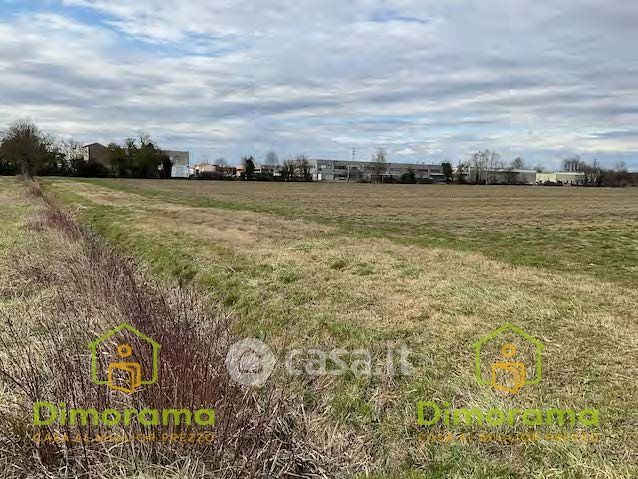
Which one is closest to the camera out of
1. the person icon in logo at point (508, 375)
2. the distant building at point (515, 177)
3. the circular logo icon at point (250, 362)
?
the circular logo icon at point (250, 362)

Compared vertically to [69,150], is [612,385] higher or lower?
lower

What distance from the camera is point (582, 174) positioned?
17288 centimetres

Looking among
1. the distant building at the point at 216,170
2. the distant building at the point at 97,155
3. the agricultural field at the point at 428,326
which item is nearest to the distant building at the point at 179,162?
the distant building at the point at 216,170

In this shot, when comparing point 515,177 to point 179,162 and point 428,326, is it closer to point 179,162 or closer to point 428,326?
point 179,162

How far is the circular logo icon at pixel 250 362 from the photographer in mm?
4773

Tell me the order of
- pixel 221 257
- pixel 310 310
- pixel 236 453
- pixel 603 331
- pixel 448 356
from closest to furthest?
pixel 236 453, pixel 448 356, pixel 603 331, pixel 310 310, pixel 221 257

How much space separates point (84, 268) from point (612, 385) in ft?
24.2

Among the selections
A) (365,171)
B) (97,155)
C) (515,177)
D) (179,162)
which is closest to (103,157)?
(97,155)

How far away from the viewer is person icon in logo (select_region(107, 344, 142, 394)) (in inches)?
158

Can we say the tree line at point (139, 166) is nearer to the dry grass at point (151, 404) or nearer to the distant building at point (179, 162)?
the distant building at point (179, 162)

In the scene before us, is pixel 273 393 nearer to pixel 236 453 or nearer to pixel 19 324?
pixel 236 453

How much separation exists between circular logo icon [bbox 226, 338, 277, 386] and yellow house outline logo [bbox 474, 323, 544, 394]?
2162mm

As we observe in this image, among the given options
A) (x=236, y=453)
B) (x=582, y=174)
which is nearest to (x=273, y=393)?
(x=236, y=453)

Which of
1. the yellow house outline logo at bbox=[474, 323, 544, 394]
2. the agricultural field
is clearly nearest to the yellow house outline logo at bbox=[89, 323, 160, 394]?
the agricultural field
